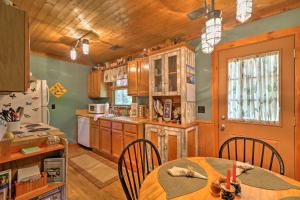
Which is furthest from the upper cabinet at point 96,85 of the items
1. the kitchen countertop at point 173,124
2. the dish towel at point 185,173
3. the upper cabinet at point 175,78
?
the dish towel at point 185,173

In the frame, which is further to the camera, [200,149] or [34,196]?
[200,149]

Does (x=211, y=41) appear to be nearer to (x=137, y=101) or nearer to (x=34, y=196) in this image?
(x=34, y=196)

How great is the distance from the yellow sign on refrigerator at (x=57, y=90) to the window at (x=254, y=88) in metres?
3.99

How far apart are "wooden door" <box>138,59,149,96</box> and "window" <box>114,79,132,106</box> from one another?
0.79 m

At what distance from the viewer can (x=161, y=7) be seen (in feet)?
6.39

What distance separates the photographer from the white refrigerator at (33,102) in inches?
113


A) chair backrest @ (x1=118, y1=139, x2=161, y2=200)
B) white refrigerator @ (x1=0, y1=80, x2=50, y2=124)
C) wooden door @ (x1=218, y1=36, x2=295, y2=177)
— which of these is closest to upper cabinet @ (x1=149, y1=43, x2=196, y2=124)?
wooden door @ (x1=218, y1=36, x2=295, y2=177)

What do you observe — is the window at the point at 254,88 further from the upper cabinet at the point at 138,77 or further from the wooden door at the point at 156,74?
the upper cabinet at the point at 138,77

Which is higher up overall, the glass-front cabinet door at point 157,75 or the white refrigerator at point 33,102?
the glass-front cabinet door at point 157,75

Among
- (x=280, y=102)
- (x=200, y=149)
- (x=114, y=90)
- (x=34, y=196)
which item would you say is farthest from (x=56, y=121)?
(x=280, y=102)

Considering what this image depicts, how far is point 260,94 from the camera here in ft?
6.95

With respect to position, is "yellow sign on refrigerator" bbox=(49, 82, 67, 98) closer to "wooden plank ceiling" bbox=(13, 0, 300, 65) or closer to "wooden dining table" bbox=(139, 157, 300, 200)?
"wooden plank ceiling" bbox=(13, 0, 300, 65)

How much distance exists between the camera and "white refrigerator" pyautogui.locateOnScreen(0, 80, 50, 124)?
2.87m

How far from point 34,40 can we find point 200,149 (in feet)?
12.2
